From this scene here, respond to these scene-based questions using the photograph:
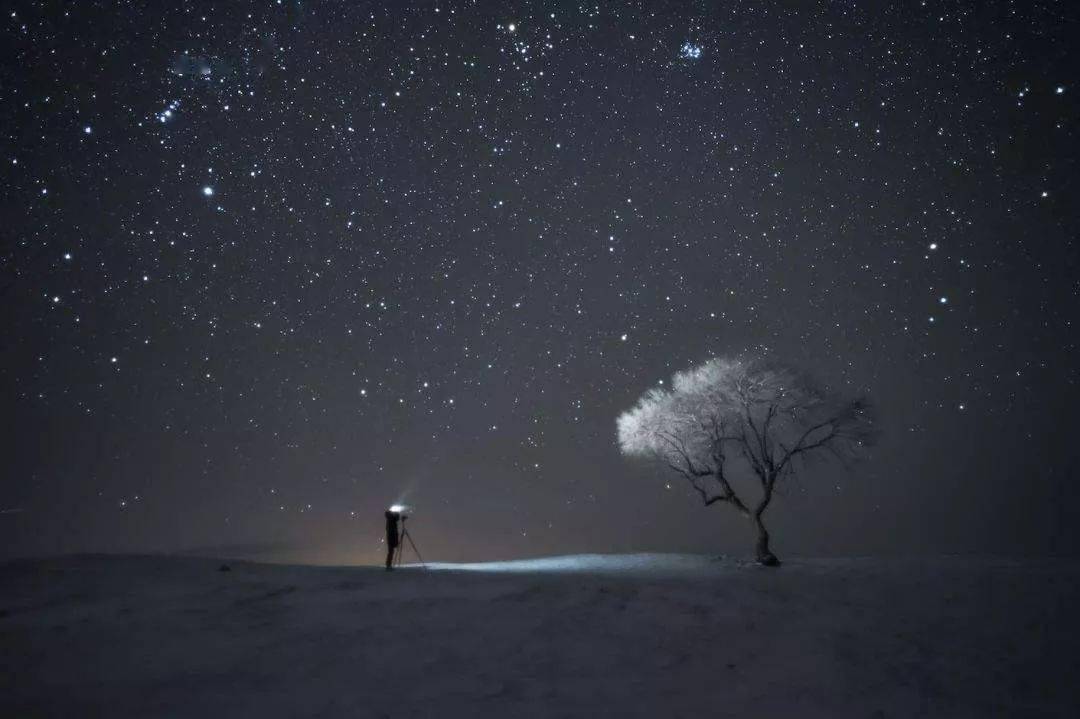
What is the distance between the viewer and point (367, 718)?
194 inches

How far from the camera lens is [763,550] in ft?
51.5

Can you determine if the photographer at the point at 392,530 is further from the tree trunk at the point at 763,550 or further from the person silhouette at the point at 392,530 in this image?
the tree trunk at the point at 763,550

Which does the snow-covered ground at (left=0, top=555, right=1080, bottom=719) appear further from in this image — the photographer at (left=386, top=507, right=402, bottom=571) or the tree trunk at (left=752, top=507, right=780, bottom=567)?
the tree trunk at (left=752, top=507, right=780, bottom=567)

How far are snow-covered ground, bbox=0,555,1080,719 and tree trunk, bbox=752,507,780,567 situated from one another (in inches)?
156

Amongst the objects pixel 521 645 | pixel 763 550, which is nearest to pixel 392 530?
pixel 521 645

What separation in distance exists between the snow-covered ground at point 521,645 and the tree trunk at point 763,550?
13.0 ft

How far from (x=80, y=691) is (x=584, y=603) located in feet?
21.5

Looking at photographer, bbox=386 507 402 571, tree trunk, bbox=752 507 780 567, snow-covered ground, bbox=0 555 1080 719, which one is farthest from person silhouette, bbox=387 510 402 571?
tree trunk, bbox=752 507 780 567

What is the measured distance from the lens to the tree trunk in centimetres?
1527

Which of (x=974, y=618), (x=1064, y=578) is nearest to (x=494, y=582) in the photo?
(x=974, y=618)

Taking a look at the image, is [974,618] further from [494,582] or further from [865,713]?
[494,582]

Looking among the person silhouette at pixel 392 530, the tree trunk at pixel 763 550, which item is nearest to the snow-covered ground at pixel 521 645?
the person silhouette at pixel 392 530

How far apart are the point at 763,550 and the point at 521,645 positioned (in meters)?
11.2

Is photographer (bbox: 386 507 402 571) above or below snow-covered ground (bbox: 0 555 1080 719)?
above
